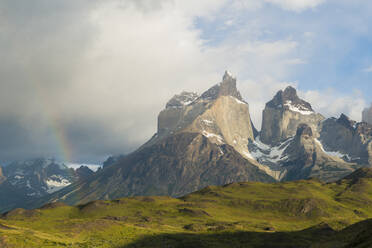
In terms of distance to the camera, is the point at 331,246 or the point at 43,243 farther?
the point at 43,243

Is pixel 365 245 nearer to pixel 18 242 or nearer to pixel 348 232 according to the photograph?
pixel 348 232

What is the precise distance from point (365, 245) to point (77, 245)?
146110mm

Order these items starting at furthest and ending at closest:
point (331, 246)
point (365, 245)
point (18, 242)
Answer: point (18, 242)
point (331, 246)
point (365, 245)

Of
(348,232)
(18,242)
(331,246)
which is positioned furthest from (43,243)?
(348,232)

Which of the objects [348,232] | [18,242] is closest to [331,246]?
[348,232]

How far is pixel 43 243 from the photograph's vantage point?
191500 mm

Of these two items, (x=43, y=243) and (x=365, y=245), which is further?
(x=43, y=243)

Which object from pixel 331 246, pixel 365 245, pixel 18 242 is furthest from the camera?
pixel 18 242

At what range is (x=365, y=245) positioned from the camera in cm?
8544

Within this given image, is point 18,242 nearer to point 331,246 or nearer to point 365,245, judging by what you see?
point 331,246

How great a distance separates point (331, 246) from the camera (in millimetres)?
157125

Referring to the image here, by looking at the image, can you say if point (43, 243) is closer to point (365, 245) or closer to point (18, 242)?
point (18, 242)

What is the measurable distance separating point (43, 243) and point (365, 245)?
149 m

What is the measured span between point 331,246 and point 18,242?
5214 inches
